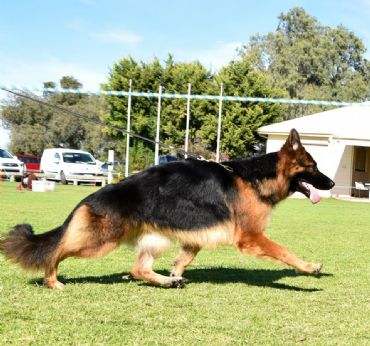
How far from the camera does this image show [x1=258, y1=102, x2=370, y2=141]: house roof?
2970cm

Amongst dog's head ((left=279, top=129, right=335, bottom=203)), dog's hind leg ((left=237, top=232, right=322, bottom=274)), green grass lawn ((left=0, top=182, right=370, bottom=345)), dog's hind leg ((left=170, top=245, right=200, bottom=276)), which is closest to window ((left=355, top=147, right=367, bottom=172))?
green grass lawn ((left=0, top=182, right=370, bottom=345))

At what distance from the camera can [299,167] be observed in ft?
20.4

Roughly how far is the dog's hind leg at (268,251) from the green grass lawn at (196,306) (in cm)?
→ 25

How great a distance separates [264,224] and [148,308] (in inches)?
67.7

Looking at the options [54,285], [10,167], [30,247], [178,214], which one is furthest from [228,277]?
[10,167]

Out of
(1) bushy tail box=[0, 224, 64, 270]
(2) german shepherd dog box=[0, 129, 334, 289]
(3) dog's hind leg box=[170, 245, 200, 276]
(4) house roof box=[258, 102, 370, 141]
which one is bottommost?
(3) dog's hind leg box=[170, 245, 200, 276]

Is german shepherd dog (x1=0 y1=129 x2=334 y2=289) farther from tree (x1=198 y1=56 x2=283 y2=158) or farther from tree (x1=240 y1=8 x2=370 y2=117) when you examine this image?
tree (x1=240 y1=8 x2=370 y2=117)

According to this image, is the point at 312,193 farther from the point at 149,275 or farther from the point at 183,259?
the point at 149,275

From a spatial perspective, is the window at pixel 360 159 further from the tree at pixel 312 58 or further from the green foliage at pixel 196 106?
the tree at pixel 312 58

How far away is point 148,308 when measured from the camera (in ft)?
15.8

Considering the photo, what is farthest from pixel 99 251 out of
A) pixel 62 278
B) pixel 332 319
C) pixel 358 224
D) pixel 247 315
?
pixel 358 224

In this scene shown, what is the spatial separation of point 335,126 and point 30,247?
27.4m

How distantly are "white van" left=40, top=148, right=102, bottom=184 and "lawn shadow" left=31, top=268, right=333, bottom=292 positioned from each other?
26.2 m

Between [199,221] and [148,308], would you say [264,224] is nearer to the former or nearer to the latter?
[199,221]
